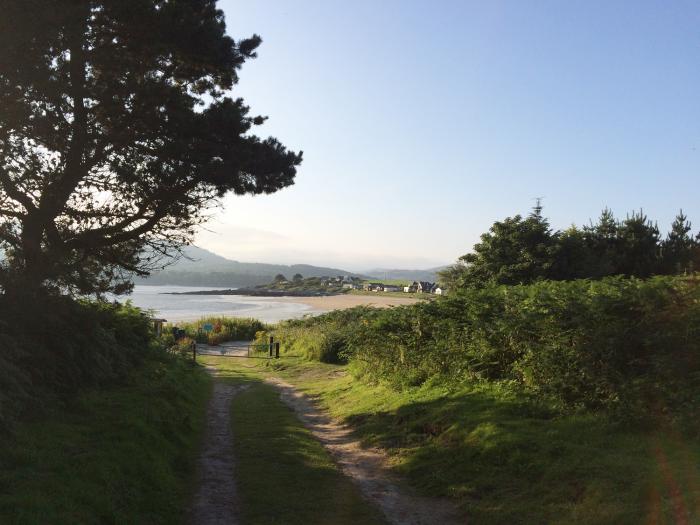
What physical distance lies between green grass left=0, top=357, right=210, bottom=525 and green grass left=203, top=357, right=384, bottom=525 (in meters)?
0.84

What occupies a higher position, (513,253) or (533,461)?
(513,253)

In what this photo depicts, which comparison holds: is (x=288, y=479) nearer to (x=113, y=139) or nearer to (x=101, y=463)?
(x=101, y=463)

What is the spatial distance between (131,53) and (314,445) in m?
8.08

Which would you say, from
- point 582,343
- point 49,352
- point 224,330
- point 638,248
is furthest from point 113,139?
point 224,330

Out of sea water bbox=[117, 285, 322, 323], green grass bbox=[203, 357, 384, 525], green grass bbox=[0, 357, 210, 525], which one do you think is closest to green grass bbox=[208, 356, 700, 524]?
green grass bbox=[203, 357, 384, 525]

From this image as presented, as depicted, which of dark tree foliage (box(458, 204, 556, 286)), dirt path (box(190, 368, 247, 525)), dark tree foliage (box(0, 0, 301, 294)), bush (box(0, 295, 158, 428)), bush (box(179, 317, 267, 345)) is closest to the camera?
dirt path (box(190, 368, 247, 525))

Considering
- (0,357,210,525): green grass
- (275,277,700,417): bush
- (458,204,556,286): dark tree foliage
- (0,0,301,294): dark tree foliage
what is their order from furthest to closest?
(458,204,556,286): dark tree foliage < (0,0,301,294): dark tree foliage < (275,277,700,417): bush < (0,357,210,525): green grass

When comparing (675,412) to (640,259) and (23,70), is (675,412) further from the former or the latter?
(640,259)

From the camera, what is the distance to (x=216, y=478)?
321 inches

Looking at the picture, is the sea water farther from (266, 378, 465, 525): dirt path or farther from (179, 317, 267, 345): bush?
(266, 378, 465, 525): dirt path

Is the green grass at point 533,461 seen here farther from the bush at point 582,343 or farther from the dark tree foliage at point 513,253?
the dark tree foliage at point 513,253

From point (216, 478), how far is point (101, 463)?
1952 millimetres

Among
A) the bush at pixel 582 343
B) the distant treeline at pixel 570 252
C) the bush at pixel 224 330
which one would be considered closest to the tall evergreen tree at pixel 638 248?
the distant treeline at pixel 570 252

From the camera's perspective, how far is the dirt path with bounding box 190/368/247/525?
6629 millimetres
